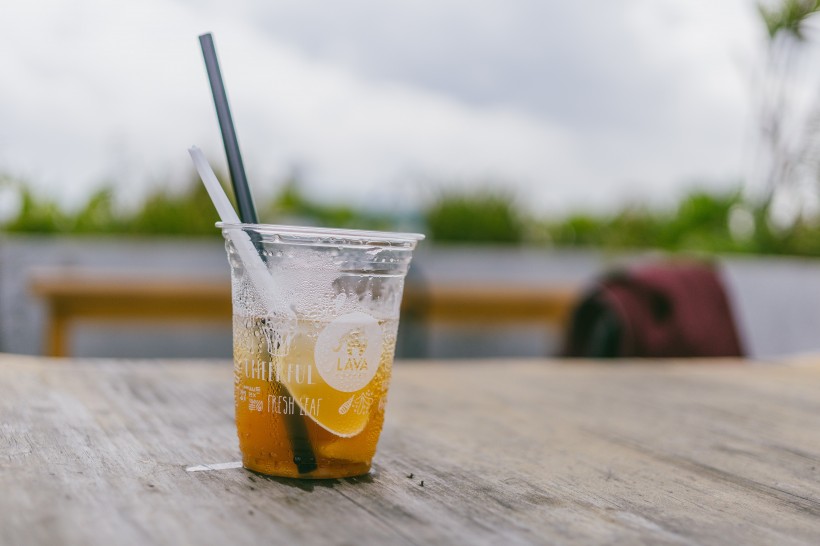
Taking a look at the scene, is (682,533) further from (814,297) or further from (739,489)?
(814,297)

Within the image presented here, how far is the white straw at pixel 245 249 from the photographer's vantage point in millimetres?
681

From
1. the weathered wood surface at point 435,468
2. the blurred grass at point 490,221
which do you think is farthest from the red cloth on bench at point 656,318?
the blurred grass at point 490,221

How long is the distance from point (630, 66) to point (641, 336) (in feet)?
12.8

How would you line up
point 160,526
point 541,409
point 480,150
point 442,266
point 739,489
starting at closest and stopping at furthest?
1. point 160,526
2. point 739,489
3. point 541,409
4. point 442,266
5. point 480,150

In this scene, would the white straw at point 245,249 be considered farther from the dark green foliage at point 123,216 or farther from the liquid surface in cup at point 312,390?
the dark green foliage at point 123,216

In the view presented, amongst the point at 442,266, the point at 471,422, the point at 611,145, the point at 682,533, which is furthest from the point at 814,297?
the point at 682,533

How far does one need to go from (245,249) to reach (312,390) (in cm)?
12

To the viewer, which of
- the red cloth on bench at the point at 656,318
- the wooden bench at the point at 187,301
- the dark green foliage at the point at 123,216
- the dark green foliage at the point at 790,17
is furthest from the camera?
the dark green foliage at the point at 790,17

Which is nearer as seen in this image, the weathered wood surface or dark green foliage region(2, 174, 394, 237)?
the weathered wood surface

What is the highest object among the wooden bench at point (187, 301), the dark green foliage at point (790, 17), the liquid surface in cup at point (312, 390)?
the dark green foliage at point (790, 17)

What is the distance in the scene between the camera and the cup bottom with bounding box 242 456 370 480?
689mm

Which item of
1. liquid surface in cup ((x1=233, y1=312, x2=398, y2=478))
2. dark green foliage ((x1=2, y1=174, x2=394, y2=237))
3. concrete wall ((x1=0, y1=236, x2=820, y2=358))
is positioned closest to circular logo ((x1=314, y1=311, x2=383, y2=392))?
liquid surface in cup ((x1=233, y1=312, x2=398, y2=478))

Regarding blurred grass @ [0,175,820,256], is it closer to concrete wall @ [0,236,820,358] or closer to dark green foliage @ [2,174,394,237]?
dark green foliage @ [2,174,394,237]

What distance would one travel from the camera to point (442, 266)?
4.89m
